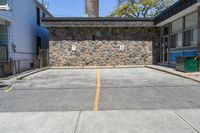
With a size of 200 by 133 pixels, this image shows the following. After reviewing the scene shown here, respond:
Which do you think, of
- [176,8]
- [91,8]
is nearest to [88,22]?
[176,8]

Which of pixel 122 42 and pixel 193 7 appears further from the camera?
pixel 122 42

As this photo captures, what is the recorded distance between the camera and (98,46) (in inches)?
797

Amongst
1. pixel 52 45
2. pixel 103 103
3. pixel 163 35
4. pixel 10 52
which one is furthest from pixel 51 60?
pixel 103 103

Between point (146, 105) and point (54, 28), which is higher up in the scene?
point (54, 28)

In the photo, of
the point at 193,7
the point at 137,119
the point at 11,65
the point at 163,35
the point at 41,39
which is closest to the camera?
the point at 137,119

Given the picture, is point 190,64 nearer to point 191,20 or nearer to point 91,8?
point 191,20

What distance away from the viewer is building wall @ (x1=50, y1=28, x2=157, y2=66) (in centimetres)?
2016

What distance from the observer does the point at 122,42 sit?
66.8 ft

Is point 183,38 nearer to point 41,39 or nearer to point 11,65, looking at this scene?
point 11,65

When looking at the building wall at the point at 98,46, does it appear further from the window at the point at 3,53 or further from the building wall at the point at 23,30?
the window at the point at 3,53

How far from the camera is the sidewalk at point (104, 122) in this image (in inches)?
177

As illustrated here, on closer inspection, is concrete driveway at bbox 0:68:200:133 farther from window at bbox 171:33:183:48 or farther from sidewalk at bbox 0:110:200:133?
window at bbox 171:33:183:48

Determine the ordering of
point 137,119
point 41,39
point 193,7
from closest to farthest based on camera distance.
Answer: point 137,119
point 193,7
point 41,39

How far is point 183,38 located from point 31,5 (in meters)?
13.5
